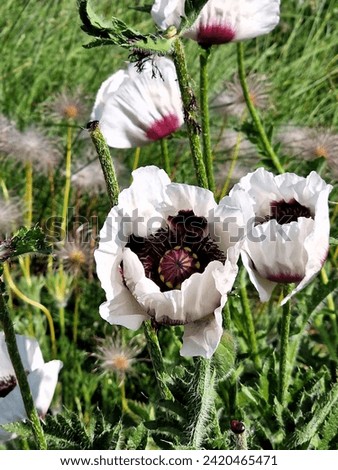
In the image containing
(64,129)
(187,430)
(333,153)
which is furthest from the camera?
(64,129)

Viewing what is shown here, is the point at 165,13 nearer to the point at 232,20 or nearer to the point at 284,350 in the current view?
the point at 232,20

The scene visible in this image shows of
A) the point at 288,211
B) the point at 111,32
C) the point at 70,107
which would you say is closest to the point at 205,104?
the point at 288,211

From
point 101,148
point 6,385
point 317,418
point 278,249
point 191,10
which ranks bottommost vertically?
point 317,418

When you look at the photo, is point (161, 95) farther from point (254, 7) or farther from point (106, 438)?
point (106, 438)

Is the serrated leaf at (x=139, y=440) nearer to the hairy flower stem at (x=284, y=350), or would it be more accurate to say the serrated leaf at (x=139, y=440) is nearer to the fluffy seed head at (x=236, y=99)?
the hairy flower stem at (x=284, y=350)

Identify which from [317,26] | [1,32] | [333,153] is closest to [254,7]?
[333,153]
